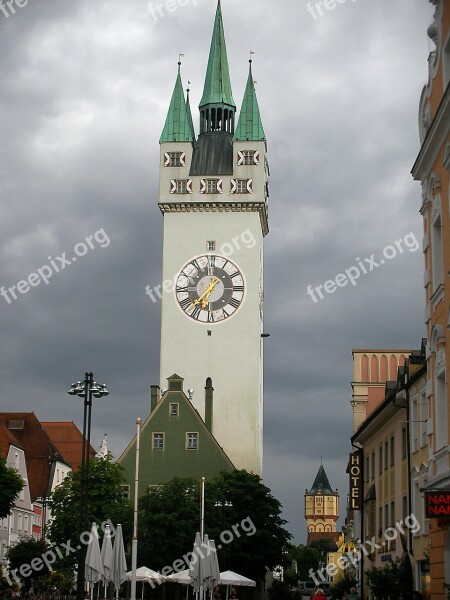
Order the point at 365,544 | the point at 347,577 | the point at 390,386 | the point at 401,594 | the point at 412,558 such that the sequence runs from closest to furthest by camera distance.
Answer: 1. the point at 401,594
2. the point at 412,558
3. the point at 390,386
4. the point at 365,544
5. the point at 347,577

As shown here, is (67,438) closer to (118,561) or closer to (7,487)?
(7,487)

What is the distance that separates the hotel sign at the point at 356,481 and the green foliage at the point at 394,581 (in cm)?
1669

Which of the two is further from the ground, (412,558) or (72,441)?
(72,441)

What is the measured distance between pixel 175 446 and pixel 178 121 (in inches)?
1158

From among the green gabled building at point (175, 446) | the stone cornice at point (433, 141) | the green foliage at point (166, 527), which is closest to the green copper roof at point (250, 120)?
the green gabled building at point (175, 446)

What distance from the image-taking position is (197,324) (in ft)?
267

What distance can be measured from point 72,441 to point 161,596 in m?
38.8

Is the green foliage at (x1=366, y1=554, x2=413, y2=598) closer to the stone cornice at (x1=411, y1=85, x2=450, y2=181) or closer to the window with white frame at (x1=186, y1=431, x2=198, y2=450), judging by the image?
the stone cornice at (x1=411, y1=85, x2=450, y2=181)

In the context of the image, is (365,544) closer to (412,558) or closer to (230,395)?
(412,558)

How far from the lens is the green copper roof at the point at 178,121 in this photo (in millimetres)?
87438

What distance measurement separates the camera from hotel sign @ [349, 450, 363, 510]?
52.7 m

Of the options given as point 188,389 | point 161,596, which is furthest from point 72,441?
point 161,596

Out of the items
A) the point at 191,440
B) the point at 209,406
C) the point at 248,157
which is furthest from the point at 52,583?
the point at 248,157

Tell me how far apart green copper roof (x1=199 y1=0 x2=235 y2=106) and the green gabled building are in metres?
28.0
